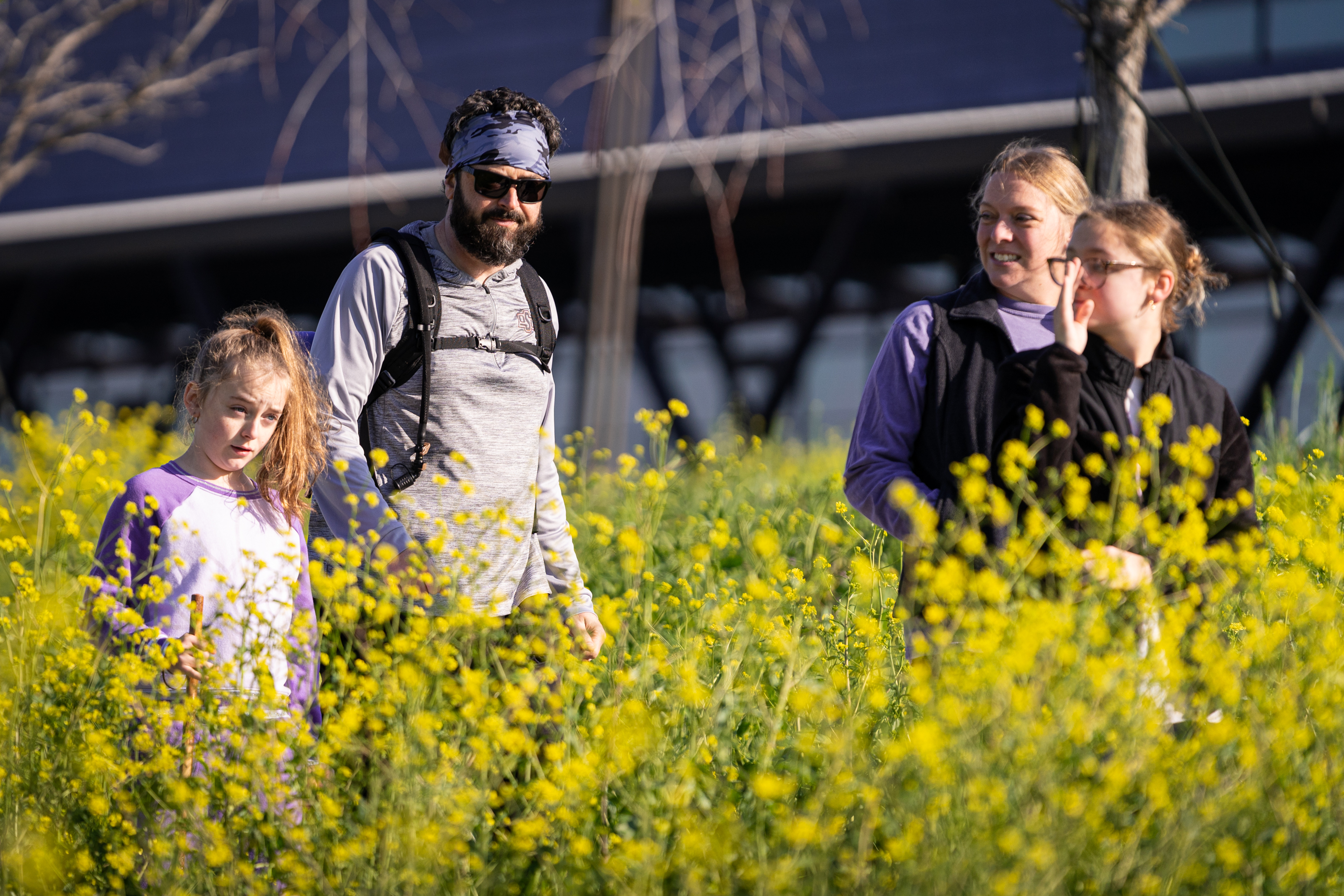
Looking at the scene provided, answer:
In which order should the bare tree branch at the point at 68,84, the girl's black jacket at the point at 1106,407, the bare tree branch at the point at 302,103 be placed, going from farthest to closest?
the bare tree branch at the point at 68,84, the bare tree branch at the point at 302,103, the girl's black jacket at the point at 1106,407

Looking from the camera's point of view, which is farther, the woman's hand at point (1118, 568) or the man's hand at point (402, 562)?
the man's hand at point (402, 562)

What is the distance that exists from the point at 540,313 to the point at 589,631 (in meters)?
0.76

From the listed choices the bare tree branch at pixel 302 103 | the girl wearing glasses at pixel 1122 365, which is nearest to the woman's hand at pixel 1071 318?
the girl wearing glasses at pixel 1122 365

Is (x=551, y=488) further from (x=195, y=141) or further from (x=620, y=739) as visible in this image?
(x=195, y=141)

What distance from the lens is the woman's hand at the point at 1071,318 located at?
2213 mm

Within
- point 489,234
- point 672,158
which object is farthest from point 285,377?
point 672,158

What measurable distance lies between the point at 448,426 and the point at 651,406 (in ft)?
32.0

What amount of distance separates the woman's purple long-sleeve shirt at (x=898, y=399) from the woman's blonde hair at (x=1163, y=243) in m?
0.25

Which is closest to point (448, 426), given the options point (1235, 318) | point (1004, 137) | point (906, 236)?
point (1004, 137)

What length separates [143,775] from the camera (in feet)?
7.62

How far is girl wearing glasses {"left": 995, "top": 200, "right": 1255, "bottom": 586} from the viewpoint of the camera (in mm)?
2223

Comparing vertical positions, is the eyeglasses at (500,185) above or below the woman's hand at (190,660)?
above

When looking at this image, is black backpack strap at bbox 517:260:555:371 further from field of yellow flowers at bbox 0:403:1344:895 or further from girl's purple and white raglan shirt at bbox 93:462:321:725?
girl's purple and white raglan shirt at bbox 93:462:321:725

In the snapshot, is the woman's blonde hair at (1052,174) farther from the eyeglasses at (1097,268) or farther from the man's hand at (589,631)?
the man's hand at (589,631)
